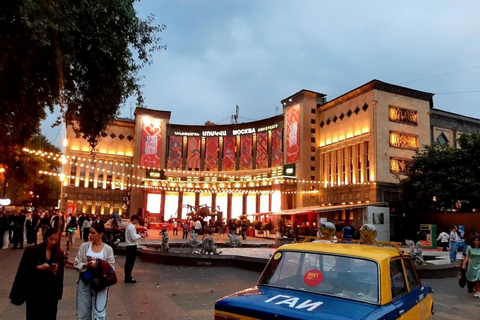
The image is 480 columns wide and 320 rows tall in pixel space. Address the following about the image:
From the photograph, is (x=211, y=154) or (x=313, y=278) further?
(x=211, y=154)

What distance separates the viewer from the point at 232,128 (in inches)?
2110

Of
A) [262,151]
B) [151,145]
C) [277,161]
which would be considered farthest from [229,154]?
[151,145]

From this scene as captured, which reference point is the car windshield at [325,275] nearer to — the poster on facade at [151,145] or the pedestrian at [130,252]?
the pedestrian at [130,252]

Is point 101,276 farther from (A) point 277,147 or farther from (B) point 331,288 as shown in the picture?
(A) point 277,147

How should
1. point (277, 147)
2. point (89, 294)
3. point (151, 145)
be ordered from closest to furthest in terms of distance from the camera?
point (89, 294) < point (277, 147) < point (151, 145)

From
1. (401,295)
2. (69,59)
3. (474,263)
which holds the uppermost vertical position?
(69,59)

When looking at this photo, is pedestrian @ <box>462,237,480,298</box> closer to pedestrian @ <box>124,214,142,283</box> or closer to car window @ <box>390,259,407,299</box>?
car window @ <box>390,259,407,299</box>

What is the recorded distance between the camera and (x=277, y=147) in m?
47.8

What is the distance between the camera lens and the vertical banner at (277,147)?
47.3 meters

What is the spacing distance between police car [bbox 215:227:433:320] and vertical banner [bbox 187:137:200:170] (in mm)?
49177

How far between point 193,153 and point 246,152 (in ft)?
24.9

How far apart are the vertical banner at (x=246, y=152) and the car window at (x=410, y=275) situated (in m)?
45.5

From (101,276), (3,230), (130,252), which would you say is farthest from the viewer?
(3,230)

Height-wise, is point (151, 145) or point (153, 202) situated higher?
point (151, 145)
